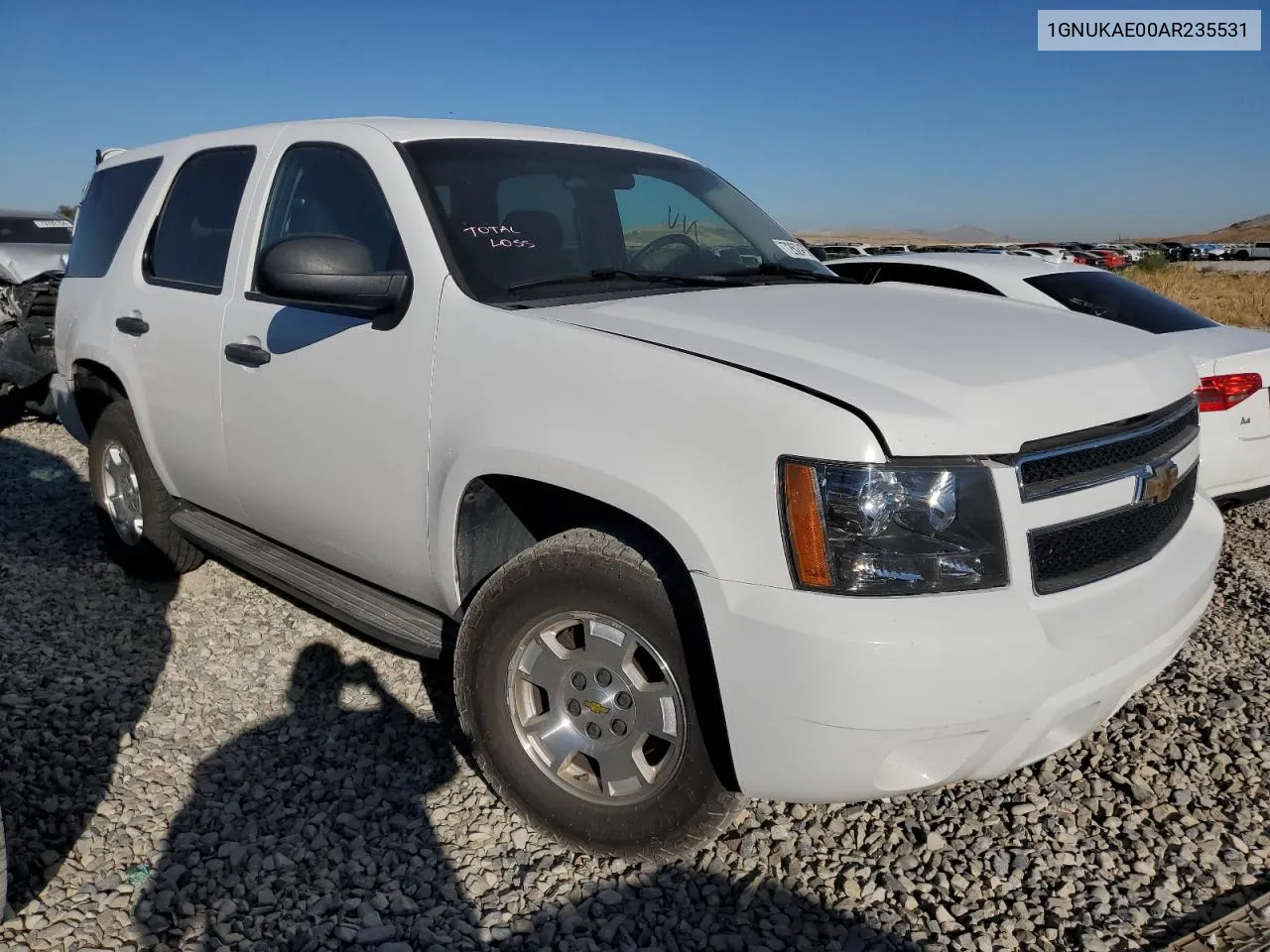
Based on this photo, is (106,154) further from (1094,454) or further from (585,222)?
(1094,454)

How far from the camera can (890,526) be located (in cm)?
213

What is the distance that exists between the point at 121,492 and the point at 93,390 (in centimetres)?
50

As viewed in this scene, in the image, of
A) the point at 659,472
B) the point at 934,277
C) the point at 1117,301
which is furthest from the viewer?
the point at 934,277

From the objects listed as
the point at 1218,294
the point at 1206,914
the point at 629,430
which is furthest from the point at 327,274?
the point at 1218,294

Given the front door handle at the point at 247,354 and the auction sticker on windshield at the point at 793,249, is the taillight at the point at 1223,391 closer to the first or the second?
the auction sticker on windshield at the point at 793,249

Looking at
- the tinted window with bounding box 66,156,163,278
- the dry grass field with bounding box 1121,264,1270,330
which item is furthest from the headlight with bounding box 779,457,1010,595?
the dry grass field with bounding box 1121,264,1270,330

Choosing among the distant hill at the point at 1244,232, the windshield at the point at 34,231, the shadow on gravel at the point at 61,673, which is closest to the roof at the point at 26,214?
the windshield at the point at 34,231

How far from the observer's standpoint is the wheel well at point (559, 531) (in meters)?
2.36

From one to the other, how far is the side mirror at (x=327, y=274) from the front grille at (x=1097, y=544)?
191 cm

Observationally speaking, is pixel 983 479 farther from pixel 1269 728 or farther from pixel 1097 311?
pixel 1097 311

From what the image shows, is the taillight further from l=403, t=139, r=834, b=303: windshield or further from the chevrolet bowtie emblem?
the chevrolet bowtie emblem

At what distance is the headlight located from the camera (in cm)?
211

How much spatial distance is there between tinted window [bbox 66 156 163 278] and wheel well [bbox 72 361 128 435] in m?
0.45

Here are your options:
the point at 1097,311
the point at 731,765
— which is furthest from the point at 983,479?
the point at 1097,311
